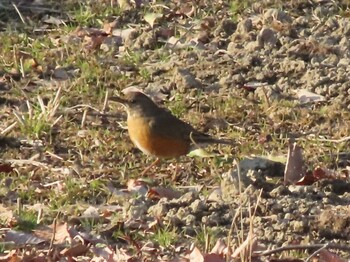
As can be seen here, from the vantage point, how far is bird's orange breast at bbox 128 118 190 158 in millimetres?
8367

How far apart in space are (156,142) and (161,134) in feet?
0.26

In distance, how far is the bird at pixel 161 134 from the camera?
8.38 metres

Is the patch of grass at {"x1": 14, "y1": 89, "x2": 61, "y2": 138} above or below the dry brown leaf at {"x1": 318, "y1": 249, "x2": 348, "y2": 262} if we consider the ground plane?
below

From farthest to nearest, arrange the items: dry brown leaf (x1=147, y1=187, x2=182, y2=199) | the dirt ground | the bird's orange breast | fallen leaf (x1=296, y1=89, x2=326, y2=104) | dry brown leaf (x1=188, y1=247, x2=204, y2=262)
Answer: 1. fallen leaf (x1=296, y1=89, x2=326, y2=104)
2. the bird's orange breast
3. dry brown leaf (x1=147, y1=187, x2=182, y2=199)
4. the dirt ground
5. dry brown leaf (x1=188, y1=247, x2=204, y2=262)

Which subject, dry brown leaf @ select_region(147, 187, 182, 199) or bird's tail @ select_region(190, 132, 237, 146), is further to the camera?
bird's tail @ select_region(190, 132, 237, 146)

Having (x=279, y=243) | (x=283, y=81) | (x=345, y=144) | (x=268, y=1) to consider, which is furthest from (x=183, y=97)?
(x=279, y=243)

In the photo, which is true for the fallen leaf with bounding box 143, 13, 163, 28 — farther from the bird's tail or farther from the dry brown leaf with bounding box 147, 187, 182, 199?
the dry brown leaf with bounding box 147, 187, 182, 199

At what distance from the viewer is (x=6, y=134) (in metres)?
8.78

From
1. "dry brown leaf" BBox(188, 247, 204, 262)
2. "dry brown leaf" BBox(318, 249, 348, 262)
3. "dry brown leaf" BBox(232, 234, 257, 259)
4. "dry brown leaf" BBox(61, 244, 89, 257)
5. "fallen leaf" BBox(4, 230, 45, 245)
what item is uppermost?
"dry brown leaf" BBox(232, 234, 257, 259)

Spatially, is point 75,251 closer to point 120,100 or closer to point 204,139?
point 204,139

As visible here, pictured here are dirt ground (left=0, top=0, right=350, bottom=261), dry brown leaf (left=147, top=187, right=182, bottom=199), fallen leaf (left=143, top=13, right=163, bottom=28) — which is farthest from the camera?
fallen leaf (left=143, top=13, right=163, bottom=28)

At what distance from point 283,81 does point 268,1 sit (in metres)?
1.95

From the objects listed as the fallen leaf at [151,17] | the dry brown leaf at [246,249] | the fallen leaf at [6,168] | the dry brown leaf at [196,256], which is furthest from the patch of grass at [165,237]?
the fallen leaf at [151,17]

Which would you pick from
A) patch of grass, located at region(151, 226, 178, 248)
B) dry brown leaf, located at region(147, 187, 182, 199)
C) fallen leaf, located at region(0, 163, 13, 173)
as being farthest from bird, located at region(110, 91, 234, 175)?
patch of grass, located at region(151, 226, 178, 248)
